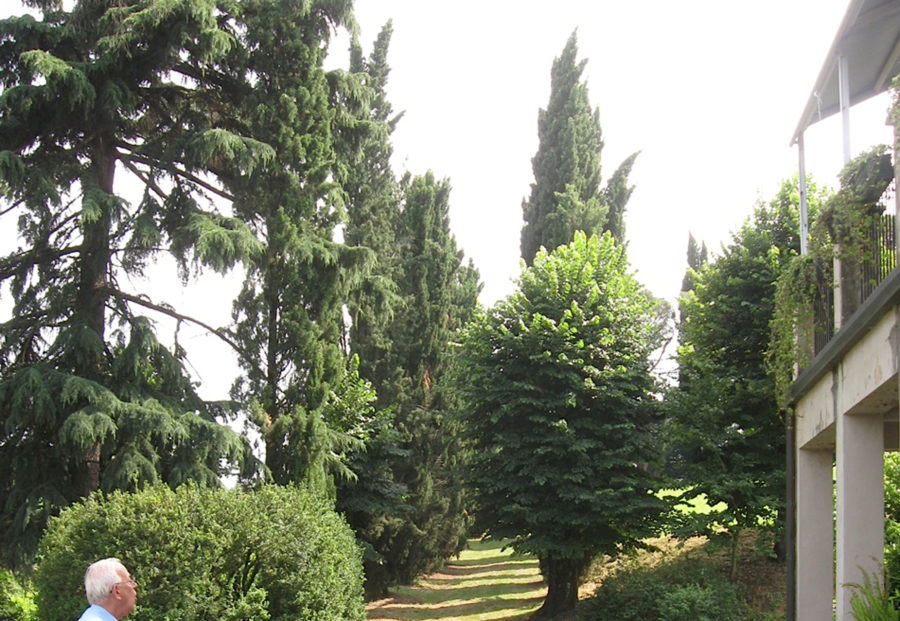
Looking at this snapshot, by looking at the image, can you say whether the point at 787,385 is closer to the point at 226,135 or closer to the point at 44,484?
the point at 226,135

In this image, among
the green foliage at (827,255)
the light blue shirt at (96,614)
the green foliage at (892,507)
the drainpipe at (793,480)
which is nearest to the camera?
the light blue shirt at (96,614)

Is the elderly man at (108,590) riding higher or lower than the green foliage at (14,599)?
higher

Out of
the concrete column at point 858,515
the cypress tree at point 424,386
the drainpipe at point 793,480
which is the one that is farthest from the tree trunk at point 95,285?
the concrete column at point 858,515

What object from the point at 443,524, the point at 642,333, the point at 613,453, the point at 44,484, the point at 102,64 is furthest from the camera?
the point at 443,524

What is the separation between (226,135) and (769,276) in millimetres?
11007

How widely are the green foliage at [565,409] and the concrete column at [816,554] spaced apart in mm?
6040

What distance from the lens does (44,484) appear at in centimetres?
1476

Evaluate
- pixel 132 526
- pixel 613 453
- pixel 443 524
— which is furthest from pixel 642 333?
pixel 132 526

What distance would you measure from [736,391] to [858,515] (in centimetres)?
909

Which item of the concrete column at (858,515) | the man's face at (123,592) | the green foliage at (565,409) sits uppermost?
the green foliage at (565,409)

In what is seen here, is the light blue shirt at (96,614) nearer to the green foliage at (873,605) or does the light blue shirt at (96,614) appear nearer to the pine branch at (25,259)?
the green foliage at (873,605)

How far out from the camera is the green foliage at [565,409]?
17500mm

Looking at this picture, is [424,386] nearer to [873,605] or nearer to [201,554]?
[201,554]

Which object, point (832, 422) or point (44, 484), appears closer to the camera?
point (832, 422)
